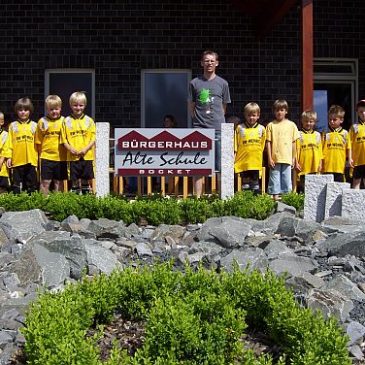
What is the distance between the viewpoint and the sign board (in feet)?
27.9

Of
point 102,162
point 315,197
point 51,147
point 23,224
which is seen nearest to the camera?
point 23,224

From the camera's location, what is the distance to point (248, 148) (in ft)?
30.3

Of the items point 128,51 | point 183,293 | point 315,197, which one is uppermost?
point 128,51

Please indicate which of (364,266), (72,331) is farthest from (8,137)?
(72,331)

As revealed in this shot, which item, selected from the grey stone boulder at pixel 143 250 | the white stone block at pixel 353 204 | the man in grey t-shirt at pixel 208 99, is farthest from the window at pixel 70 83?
the grey stone boulder at pixel 143 250

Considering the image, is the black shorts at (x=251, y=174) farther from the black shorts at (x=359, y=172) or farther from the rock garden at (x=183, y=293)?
the rock garden at (x=183, y=293)

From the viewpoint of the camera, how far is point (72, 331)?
3895 mm

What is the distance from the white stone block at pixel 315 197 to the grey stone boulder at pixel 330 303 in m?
2.77

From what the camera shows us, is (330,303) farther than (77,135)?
No

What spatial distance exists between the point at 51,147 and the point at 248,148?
2369 mm

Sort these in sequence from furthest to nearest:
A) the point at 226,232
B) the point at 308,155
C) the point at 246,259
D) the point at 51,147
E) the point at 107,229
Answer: the point at 308,155
the point at 51,147
the point at 107,229
the point at 226,232
the point at 246,259

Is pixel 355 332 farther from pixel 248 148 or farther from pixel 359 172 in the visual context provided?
pixel 359 172

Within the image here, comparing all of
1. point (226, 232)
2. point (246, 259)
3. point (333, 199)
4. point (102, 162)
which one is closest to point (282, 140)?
point (333, 199)

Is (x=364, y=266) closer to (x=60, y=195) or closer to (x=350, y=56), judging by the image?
(x=60, y=195)
